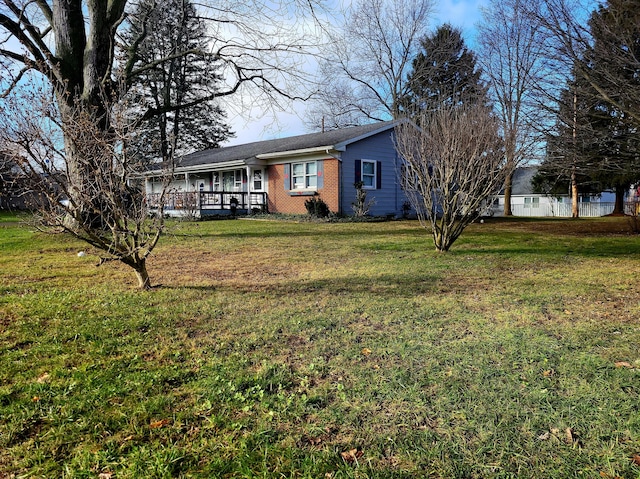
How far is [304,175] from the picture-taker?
1834 centimetres

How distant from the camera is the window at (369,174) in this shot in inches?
704

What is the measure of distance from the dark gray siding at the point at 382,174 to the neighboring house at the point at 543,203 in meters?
10.3

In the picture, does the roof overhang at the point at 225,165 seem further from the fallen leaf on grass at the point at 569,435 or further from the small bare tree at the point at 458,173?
the fallen leaf on grass at the point at 569,435

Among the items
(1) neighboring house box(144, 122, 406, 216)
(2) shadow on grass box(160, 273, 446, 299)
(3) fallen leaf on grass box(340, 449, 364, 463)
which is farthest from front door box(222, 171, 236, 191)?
(3) fallen leaf on grass box(340, 449, 364, 463)

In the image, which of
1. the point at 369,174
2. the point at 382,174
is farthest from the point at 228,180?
the point at 382,174

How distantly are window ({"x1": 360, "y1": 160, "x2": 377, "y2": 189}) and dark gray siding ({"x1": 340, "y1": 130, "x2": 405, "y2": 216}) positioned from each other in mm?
217

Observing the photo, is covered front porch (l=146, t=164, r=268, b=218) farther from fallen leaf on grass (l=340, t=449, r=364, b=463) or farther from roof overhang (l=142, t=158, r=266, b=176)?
fallen leaf on grass (l=340, t=449, r=364, b=463)

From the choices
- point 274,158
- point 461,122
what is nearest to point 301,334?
point 461,122

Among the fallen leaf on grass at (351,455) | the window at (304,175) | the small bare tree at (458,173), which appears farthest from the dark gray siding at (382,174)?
the fallen leaf on grass at (351,455)

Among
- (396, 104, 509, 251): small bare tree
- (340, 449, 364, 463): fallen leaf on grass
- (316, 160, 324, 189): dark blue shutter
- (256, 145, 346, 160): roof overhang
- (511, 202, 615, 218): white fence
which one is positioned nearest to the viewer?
(340, 449, 364, 463): fallen leaf on grass

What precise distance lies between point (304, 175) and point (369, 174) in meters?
2.86

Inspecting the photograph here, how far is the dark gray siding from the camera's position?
17188 mm

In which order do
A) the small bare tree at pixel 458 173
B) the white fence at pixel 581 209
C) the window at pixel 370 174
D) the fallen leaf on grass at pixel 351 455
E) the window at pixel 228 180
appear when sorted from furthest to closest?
1. the white fence at pixel 581 209
2. the window at pixel 228 180
3. the window at pixel 370 174
4. the small bare tree at pixel 458 173
5. the fallen leaf on grass at pixel 351 455

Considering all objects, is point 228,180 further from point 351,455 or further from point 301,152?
point 351,455
